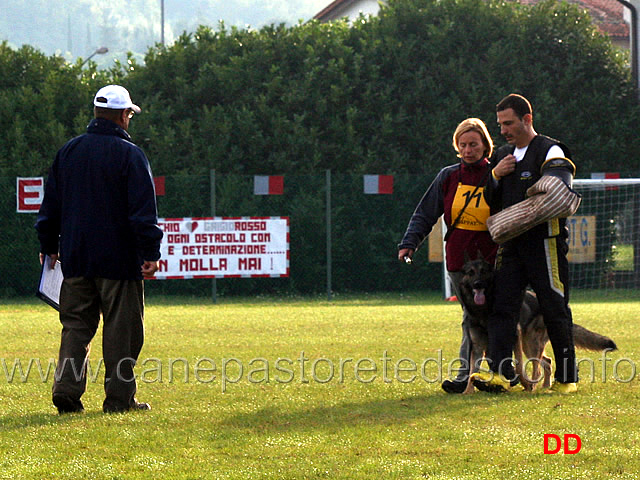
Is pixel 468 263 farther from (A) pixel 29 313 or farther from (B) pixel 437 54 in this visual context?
(B) pixel 437 54

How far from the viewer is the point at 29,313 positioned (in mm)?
16500

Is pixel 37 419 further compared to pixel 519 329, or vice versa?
pixel 519 329

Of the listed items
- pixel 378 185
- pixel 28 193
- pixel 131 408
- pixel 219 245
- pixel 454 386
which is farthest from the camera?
pixel 378 185

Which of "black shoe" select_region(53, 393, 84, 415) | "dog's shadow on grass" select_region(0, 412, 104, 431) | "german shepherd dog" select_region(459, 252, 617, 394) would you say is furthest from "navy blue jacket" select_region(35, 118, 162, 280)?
"german shepherd dog" select_region(459, 252, 617, 394)

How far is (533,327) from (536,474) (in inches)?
122

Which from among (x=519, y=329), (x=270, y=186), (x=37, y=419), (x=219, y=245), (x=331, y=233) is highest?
(x=270, y=186)

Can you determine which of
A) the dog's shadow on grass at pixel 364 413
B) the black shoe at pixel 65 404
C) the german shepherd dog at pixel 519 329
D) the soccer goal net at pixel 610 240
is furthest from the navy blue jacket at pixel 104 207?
the soccer goal net at pixel 610 240

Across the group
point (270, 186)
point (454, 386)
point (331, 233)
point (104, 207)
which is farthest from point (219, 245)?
point (104, 207)

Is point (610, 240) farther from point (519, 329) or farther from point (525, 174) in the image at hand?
point (525, 174)

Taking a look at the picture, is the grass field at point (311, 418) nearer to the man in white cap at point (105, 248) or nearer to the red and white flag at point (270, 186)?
the man in white cap at point (105, 248)

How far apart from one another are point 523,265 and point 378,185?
40.6 feet

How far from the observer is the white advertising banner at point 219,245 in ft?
61.2

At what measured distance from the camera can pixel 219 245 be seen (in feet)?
61.6

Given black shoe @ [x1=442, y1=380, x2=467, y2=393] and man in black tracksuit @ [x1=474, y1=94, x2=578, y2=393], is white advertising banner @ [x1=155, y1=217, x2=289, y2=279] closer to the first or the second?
black shoe @ [x1=442, y1=380, x2=467, y2=393]
